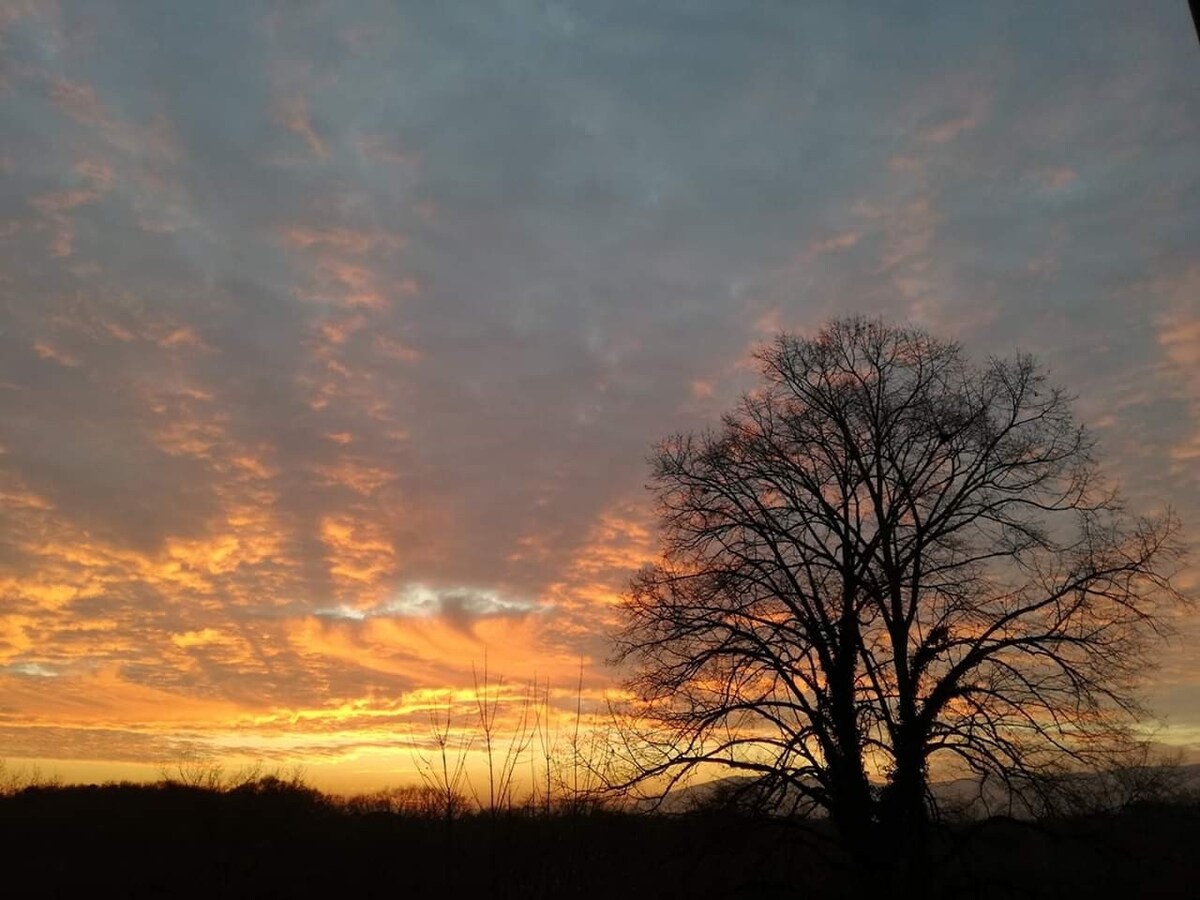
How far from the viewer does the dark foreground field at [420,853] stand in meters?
20.8

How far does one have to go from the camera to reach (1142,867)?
34.2m

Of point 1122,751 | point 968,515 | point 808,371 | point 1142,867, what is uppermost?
point 808,371

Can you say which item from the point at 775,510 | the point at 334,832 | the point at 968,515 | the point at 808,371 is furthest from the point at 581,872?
the point at 334,832

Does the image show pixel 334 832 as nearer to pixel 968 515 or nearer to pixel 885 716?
pixel 885 716

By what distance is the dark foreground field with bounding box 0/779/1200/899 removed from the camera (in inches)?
818

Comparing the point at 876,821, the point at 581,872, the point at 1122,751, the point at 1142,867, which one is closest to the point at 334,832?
the point at 876,821

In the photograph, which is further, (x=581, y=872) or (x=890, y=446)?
(x=890, y=446)

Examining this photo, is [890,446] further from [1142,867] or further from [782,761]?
[1142,867]

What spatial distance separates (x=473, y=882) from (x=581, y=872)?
5.81 meters

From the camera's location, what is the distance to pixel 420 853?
32469 millimetres

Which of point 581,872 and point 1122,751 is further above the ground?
point 1122,751

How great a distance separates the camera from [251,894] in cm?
2589

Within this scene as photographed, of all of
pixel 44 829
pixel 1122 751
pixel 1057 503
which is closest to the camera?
pixel 1122 751

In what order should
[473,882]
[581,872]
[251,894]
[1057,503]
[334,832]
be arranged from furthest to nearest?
[334,832] → [251,894] → [1057,503] → [473,882] → [581,872]
